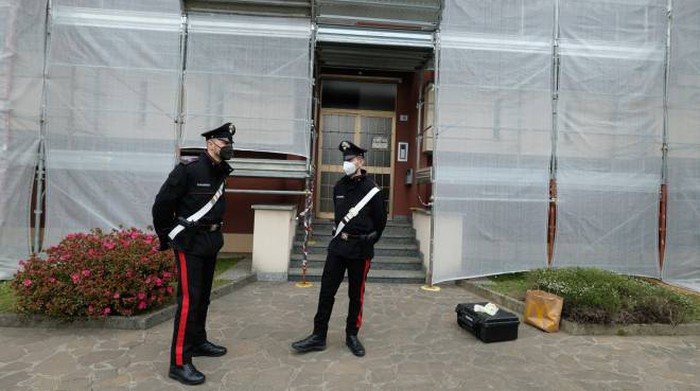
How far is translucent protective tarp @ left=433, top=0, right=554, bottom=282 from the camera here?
22.7 feet

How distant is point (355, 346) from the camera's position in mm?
4004

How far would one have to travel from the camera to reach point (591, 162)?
7.18 m

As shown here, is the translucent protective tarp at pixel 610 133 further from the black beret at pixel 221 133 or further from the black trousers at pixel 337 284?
the black beret at pixel 221 133

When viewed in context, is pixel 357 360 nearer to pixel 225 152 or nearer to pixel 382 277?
pixel 225 152

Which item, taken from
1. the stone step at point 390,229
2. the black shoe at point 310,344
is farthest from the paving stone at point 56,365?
the stone step at point 390,229

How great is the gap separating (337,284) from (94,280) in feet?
8.69

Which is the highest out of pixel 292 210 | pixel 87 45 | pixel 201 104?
pixel 87 45

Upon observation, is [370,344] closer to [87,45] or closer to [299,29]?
[299,29]

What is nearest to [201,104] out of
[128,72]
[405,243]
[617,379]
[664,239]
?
[128,72]

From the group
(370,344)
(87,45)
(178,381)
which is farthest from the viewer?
(87,45)

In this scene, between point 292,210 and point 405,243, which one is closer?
point 292,210

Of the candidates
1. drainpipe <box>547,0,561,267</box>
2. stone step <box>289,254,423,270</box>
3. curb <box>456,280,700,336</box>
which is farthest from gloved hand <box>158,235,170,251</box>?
drainpipe <box>547,0,561,267</box>

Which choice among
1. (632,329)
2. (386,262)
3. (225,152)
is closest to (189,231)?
(225,152)

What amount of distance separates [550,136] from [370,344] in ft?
16.4
